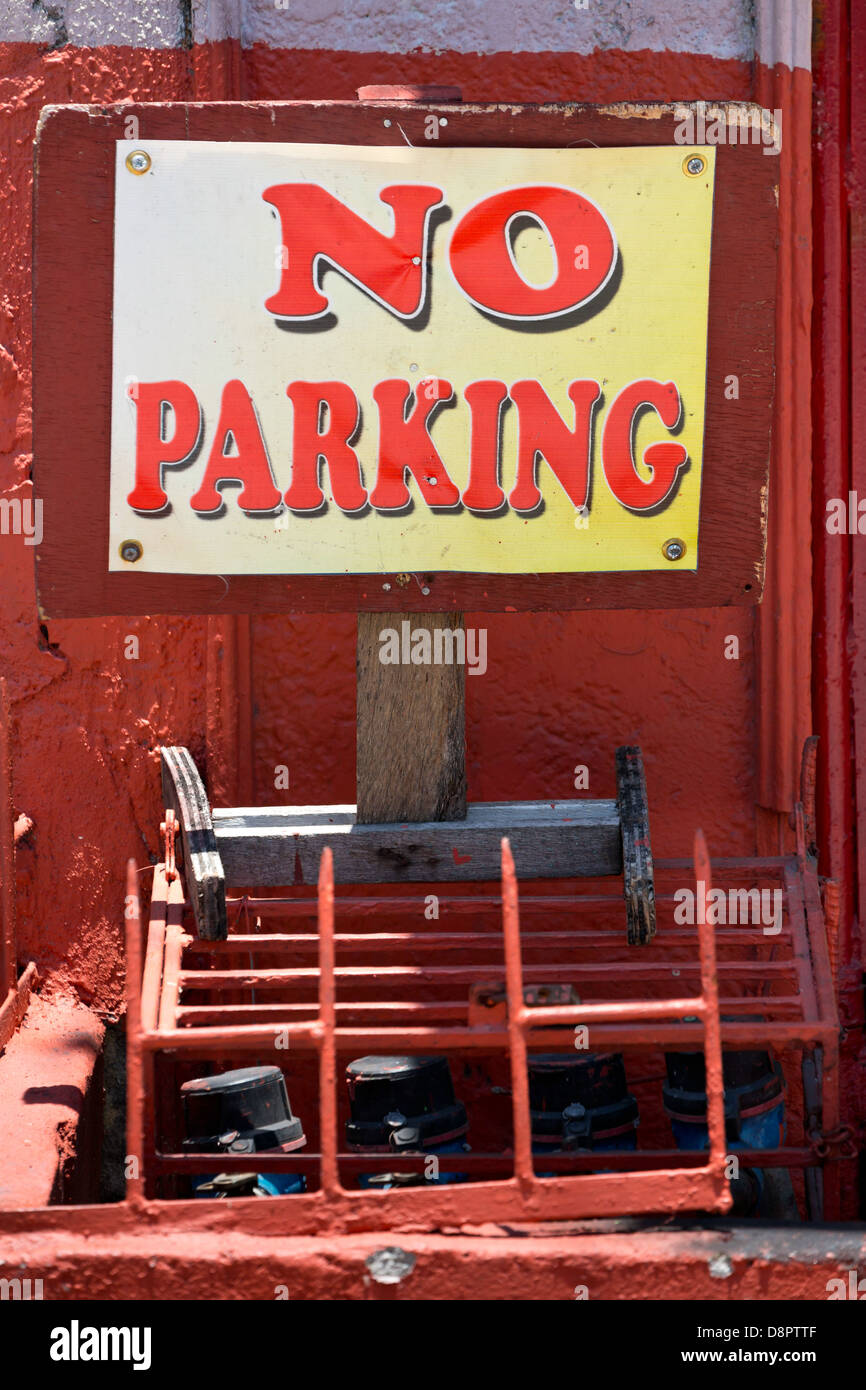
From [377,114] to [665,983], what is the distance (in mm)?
2493

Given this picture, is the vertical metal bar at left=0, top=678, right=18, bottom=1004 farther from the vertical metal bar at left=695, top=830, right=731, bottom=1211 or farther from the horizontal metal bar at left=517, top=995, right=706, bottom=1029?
the vertical metal bar at left=695, top=830, right=731, bottom=1211

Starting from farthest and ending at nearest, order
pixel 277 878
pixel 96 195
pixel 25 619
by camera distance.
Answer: pixel 25 619 → pixel 277 878 → pixel 96 195

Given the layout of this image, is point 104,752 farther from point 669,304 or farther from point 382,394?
point 669,304

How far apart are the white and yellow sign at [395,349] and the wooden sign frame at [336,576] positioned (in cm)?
4

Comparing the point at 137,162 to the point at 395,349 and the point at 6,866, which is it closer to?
the point at 395,349

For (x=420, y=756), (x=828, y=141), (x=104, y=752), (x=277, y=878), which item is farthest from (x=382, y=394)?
(x=828, y=141)

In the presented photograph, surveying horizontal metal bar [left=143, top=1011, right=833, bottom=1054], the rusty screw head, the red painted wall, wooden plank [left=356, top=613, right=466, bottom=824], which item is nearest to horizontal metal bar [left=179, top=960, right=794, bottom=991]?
horizontal metal bar [left=143, top=1011, right=833, bottom=1054]

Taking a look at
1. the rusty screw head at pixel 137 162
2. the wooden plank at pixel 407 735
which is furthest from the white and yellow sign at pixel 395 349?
the wooden plank at pixel 407 735

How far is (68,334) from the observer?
2820mm

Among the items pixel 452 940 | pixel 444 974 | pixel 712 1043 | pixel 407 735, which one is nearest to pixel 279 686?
pixel 407 735

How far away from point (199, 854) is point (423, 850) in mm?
521

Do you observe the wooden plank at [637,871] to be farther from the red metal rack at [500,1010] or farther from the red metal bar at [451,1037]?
the red metal bar at [451,1037]

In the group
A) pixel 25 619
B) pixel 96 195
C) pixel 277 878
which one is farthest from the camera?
pixel 25 619

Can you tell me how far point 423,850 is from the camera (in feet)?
9.85
